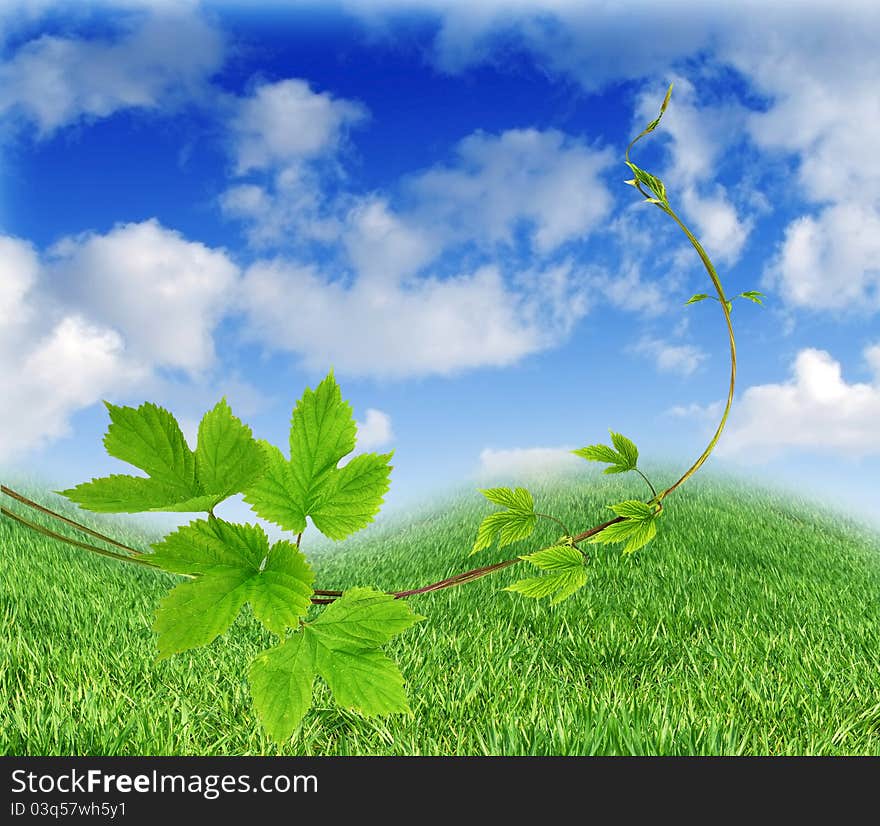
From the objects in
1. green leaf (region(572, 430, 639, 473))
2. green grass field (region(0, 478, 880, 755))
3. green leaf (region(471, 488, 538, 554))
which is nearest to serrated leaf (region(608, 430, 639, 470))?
green leaf (region(572, 430, 639, 473))

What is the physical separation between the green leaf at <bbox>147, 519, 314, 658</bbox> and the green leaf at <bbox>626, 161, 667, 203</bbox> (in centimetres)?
56

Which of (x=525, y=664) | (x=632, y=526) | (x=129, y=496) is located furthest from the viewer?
(x=525, y=664)

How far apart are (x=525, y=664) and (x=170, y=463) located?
1.51 meters

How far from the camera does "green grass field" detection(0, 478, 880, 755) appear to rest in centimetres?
139

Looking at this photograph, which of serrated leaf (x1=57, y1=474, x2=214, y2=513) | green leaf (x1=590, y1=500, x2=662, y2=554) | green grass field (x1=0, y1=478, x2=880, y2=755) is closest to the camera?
serrated leaf (x1=57, y1=474, x2=214, y2=513)

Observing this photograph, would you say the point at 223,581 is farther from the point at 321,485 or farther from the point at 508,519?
the point at 508,519

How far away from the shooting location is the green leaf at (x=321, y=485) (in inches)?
24.0

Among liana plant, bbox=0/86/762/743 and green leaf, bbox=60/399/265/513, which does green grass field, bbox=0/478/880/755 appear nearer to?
liana plant, bbox=0/86/762/743

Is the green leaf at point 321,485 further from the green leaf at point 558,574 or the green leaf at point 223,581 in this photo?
the green leaf at point 558,574

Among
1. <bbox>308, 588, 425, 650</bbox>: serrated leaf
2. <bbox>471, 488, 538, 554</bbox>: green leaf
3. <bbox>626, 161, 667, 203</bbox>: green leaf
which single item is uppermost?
<bbox>626, 161, 667, 203</bbox>: green leaf

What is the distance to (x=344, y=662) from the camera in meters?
0.60

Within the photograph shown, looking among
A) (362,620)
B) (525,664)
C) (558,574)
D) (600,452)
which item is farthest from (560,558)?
(525,664)

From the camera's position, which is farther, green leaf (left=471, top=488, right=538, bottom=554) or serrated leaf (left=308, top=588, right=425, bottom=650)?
green leaf (left=471, top=488, right=538, bottom=554)

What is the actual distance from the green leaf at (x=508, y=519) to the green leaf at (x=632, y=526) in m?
0.10
